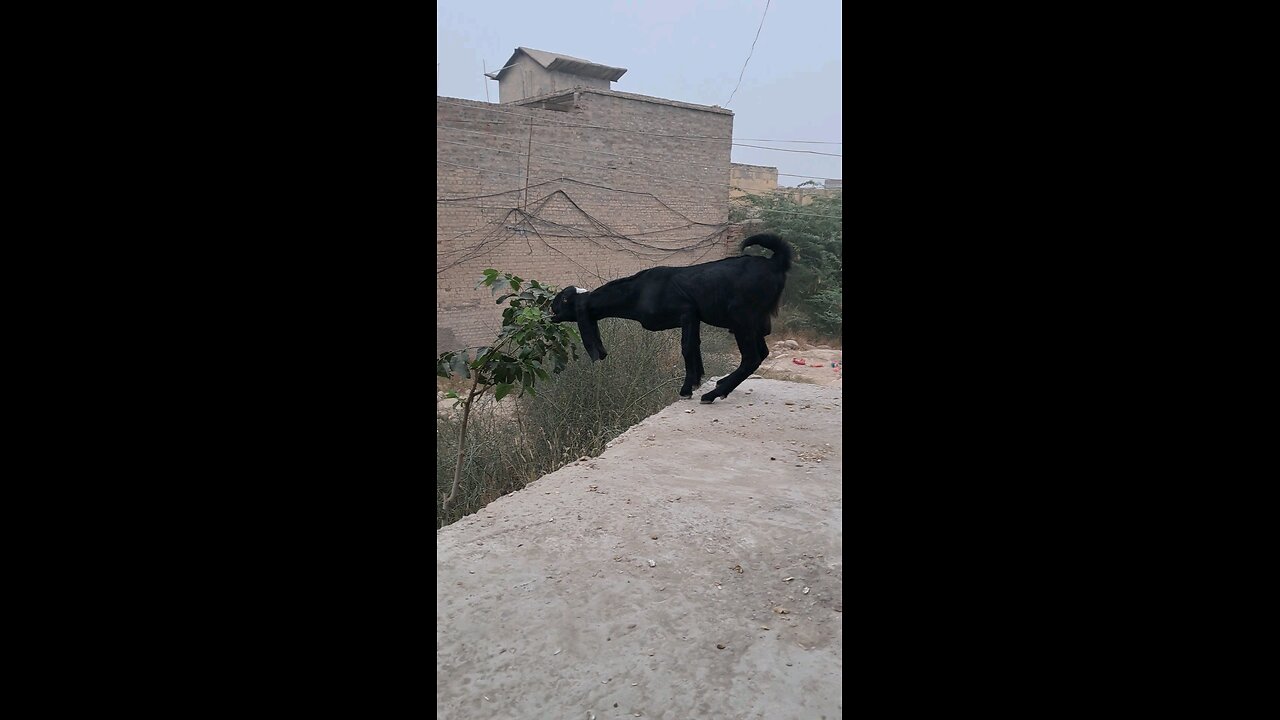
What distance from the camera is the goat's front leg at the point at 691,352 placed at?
21.8 ft

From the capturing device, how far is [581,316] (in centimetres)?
643

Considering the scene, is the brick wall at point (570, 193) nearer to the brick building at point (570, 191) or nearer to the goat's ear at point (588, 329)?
the brick building at point (570, 191)

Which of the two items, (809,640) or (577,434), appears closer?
(809,640)

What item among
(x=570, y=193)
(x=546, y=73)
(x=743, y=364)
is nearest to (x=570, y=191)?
(x=570, y=193)

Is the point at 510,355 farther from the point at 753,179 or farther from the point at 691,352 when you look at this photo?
the point at 753,179

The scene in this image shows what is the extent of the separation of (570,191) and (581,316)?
5774mm

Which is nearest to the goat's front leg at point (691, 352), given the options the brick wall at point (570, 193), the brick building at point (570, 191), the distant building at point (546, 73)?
the brick wall at point (570, 193)

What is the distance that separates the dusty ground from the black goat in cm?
169
